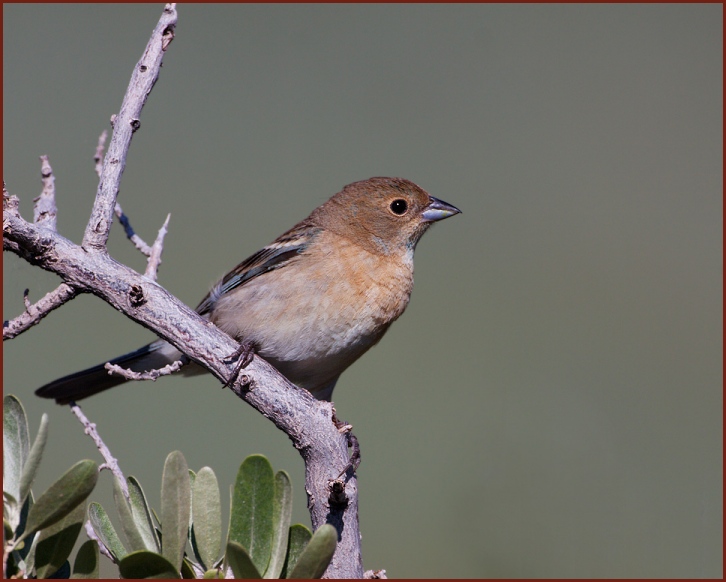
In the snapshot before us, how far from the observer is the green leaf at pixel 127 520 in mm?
1892

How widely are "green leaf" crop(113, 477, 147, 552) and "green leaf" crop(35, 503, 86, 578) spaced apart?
0.10 m

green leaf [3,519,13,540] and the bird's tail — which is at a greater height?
the bird's tail

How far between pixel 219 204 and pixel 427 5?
598cm

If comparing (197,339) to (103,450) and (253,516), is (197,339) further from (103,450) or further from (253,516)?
(253,516)

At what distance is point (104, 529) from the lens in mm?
2109

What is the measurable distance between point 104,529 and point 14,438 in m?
0.35

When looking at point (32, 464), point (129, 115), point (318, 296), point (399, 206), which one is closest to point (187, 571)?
point (32, 464)

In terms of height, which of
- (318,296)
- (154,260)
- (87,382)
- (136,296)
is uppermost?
(318,296)

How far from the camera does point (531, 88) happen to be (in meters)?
11.7

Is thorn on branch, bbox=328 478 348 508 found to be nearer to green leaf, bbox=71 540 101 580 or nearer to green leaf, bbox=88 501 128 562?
green leaf, bbox=88 501 128 562

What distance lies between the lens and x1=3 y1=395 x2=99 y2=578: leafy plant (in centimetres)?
182

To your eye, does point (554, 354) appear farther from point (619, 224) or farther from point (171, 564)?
point (171, 564)

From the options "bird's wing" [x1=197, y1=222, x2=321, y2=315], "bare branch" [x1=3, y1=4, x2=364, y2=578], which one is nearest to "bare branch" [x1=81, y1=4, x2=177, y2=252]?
"bare branch" [x1=3, y1=4, x2=364, y2=578]

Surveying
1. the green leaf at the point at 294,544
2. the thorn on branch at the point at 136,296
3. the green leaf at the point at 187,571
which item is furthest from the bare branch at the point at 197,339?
the green leaf at the point at 187,571
